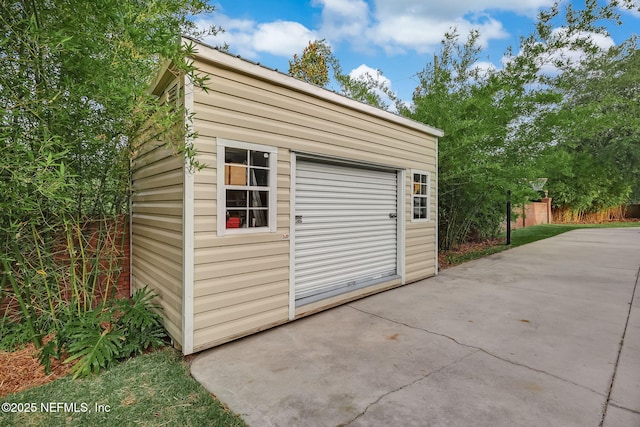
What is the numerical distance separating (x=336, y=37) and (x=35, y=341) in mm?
9517

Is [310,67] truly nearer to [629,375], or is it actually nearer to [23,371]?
[23,371]

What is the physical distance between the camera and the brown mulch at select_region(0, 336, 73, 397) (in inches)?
86.8

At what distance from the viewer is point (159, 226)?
3.14 meters

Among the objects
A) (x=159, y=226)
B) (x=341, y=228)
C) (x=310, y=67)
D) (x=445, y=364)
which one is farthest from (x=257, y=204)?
(x=310, y=67)

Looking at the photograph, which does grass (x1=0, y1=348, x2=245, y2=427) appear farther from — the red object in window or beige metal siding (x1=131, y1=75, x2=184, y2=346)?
the red object in window

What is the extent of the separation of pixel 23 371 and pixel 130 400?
1.14m

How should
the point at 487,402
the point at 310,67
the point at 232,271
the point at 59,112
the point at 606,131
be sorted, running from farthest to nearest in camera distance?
1. the point at 606,131
2. the point at 310,67
3. the point at 232,271
4. the point at 59,112
5. the point at 487,402

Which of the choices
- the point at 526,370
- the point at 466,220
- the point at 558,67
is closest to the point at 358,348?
the point at 526,370

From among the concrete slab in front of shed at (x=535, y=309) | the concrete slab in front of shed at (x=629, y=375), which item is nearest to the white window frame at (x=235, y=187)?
the concrete slab in front of shed at (x=535, y=309)

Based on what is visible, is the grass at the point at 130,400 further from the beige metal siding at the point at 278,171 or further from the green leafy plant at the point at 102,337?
the beige metal siding at the point at 278,171

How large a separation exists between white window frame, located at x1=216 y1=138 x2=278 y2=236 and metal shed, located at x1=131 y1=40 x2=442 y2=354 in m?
0.01

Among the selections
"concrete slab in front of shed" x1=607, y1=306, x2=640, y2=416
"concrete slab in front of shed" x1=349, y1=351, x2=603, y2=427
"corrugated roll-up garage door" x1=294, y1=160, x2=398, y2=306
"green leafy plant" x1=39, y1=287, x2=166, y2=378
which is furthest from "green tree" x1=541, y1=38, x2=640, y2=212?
"green leafy plant" x1=39, y1=287, x2=166, y2=378

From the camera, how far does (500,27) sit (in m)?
6.66

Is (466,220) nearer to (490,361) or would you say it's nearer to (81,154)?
(490,361)
